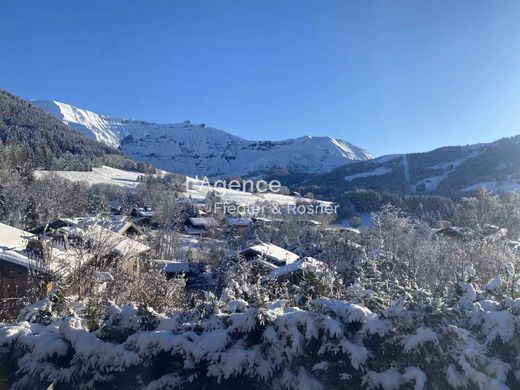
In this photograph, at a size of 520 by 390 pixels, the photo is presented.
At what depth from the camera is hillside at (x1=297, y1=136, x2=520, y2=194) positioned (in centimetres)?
12950

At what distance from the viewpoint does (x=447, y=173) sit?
157750 mm

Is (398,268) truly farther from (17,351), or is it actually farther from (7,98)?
(7,98)

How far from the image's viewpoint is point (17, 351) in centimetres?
501

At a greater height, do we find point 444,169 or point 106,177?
point 444,169

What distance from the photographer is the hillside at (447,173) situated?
12950 centimetres

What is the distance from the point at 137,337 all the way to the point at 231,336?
1.10 metres

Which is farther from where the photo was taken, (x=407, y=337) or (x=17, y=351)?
(x=17, y=351)

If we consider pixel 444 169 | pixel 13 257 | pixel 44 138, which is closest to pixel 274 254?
pixel 13 257

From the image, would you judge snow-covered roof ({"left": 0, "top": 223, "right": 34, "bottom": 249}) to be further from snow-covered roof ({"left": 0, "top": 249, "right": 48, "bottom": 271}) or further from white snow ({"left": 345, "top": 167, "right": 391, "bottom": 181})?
white snow ({"left": 345, "top": 167, "right": 391, "bottom": 181})

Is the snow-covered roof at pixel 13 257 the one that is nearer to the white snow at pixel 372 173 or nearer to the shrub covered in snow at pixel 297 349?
the shrub covered in snow at pixel 297 349

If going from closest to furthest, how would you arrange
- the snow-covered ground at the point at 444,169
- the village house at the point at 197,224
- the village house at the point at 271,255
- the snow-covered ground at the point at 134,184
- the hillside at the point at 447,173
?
1. the village house at the point at 271,255
2. the village house at the point at 197,224
3. the snow-covered ground at the point at 134,184
4. the hillside at the point at 447,173
5. the snow-covered ground at the point at 444,169

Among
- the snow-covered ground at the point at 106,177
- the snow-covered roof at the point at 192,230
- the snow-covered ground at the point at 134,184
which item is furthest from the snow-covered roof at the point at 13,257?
the snow-covered ground at the point at 106,177

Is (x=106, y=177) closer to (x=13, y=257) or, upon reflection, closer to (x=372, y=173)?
(x=13, y=257)

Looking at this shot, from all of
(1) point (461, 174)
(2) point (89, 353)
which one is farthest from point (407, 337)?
(1) point (461, 174)
